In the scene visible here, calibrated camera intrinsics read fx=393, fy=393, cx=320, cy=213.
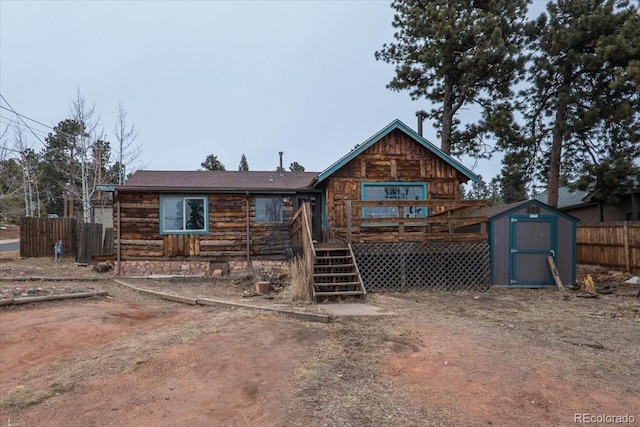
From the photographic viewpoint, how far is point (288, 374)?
14.0 feet

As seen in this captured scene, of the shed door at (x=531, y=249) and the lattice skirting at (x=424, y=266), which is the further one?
the shed door at (x=531, y=249)

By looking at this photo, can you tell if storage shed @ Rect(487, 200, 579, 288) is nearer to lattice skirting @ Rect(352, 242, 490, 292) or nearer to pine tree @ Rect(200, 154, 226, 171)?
lattice skirting @ Rect(352, 242, 490, 292)

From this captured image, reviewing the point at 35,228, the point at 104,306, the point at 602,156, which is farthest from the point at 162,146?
the point at 602,156

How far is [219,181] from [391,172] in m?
6.43

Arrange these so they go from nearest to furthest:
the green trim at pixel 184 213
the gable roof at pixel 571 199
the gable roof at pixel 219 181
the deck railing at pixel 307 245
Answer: the deck railing at pixel 307 245
the gable roof at pixel 219 181
the green trim at pixel 184 213
the gable roof at pixel 571 199

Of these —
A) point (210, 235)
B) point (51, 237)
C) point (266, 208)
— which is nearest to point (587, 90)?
point (266, 208)

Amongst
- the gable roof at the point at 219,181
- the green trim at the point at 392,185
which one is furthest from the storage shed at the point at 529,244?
the gable roof at the point at 219,181

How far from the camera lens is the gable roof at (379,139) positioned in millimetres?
12430

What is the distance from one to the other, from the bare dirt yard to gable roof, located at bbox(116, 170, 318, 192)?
5.97 m

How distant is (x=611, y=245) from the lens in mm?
14109

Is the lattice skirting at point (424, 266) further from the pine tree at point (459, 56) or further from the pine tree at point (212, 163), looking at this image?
the pine tree at point (212, 163)

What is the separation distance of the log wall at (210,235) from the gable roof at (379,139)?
2.54 metres

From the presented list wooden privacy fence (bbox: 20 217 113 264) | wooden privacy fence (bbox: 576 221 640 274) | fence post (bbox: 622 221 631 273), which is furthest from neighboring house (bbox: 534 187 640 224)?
wooden privacy fence (bbox: 20 217 113 264)

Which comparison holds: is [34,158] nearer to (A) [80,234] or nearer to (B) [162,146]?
(B) [162,146]
